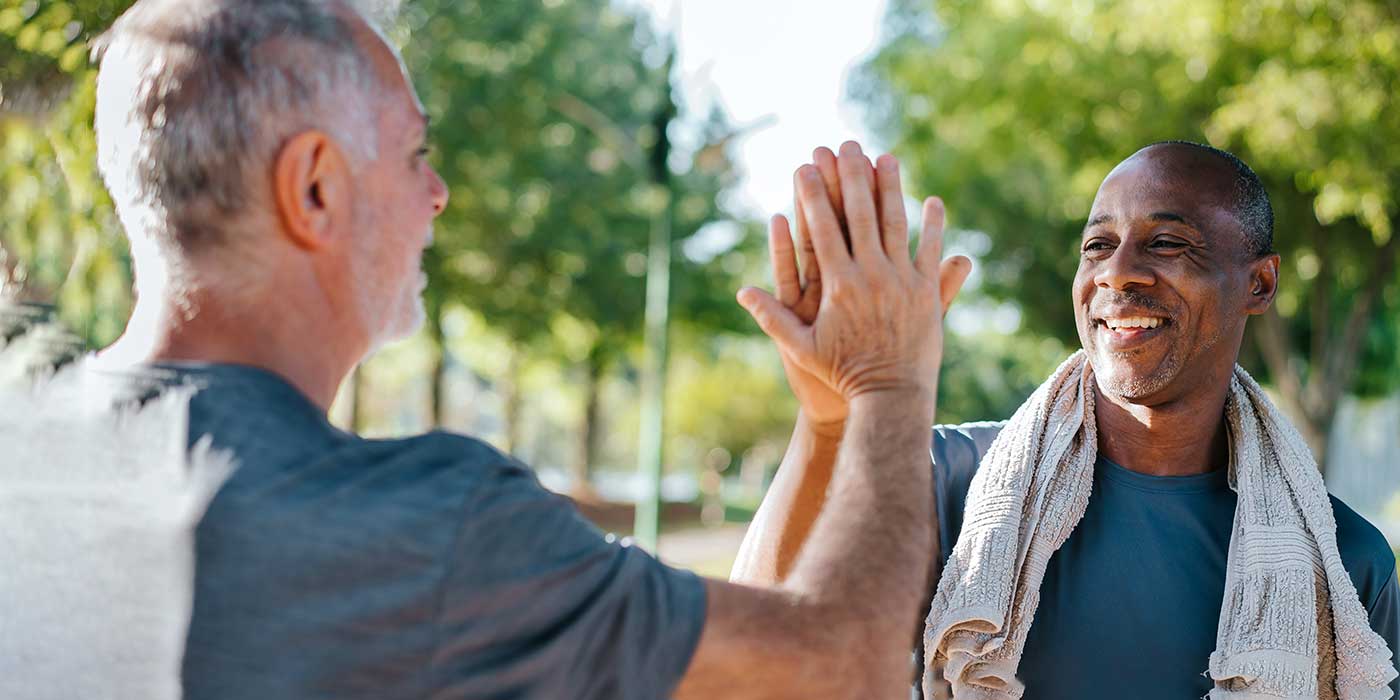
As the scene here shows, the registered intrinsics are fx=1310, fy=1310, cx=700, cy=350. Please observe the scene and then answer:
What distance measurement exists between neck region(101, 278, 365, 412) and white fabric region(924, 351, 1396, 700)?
4.56 feet

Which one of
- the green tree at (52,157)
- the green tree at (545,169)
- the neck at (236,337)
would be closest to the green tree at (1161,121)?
the green tree at (545,169)

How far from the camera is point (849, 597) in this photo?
58.6 inches

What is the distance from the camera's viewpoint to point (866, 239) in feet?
5.58

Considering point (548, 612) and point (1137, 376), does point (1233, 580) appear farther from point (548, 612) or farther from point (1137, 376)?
point (548, 612)

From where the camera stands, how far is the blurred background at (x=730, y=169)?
175 inches

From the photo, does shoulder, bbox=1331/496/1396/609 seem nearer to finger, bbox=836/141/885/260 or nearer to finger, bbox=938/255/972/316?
finger, bbox=938/255/972/316

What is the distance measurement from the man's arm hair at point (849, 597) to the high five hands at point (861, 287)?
0.06m

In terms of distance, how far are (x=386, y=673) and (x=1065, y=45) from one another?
15.5 m

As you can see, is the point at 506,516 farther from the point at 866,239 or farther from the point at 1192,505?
the point at 1192,505

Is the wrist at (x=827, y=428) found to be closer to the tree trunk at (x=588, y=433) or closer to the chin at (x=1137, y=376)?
the chin at (x=1137, y=376)

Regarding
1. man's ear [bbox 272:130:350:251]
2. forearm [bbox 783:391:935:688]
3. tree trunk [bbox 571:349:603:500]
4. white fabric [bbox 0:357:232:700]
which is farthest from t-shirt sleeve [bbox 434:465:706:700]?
tree trunk [bbox 571:349:603:500]

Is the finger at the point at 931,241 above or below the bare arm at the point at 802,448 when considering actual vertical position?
above

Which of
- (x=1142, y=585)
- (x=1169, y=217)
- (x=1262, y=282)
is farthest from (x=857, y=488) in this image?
(x=1262, y=282)

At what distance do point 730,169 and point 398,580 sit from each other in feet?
51.0
